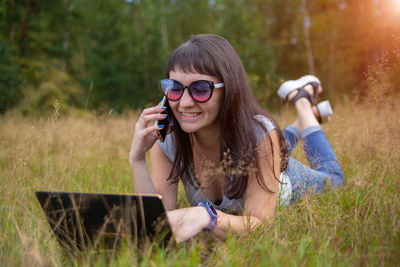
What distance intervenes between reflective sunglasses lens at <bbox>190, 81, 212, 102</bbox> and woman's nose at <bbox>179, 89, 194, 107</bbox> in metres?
0.04

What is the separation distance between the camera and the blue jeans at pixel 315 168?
249 centimetres

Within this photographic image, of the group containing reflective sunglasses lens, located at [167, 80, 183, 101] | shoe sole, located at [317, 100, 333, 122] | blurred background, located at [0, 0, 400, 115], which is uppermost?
blurred background, located at [0, 0, 400, 115]

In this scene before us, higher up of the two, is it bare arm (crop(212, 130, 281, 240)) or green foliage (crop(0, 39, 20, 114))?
green foliage (crop(0, 39, 20, 114))

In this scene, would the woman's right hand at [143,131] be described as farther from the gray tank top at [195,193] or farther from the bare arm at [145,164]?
the gray tank top at [195,193]

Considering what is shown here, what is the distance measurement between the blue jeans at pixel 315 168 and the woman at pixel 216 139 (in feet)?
1.23

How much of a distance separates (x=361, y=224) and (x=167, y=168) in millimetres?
1253

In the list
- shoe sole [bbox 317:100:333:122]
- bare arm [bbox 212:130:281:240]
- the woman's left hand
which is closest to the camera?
the woman's left hand

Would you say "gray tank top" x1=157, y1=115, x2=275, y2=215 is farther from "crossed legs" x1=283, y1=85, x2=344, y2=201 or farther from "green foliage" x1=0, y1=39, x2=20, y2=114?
"green foliage" x1=0, y1=39, x2=20, y2=114

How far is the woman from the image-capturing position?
1.86 metres

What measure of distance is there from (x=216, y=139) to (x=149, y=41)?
13961 mm

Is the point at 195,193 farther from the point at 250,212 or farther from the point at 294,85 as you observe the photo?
the point at 294,85

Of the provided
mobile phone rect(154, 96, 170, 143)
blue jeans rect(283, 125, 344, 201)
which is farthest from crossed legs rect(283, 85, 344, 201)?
mobile phone rect(154, 96, 170, 143)

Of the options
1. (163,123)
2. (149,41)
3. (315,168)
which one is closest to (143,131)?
(163,123)

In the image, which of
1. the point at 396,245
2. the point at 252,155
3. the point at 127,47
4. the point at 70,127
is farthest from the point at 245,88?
the point at 127,47
